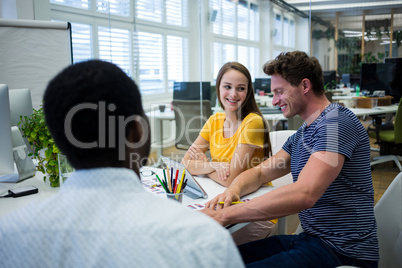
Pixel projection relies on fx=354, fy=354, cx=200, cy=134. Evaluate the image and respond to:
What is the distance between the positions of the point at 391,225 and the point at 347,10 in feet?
15.3

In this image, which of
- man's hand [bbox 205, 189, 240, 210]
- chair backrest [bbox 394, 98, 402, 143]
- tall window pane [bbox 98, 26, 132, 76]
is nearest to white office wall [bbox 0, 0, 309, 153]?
tall window pane [bbox 98, 26, 132, 76]

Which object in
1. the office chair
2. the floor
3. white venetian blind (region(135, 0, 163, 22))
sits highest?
white venetian blind (region(135, 0, 163, 22))

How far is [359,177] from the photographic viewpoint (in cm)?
135

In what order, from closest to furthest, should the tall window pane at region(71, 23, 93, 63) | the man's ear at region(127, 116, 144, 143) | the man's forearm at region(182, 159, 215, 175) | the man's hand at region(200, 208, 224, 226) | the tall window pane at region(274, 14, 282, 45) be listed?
the man's ear at region(127, 116, 144, 143) → the man's hand at region(200, 208, 224, 226) → the man's forearm at region(182, 159, 215, 175) → the tall window pane at region(71, 23, 93, 63) → the tall window pane at region(274, 14, 282, 45)

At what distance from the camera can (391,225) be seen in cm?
136

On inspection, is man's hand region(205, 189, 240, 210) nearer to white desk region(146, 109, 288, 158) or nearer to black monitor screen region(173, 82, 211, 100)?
white desk region(146, 109, 288, 158)

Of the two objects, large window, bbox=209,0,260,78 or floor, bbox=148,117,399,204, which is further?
large window, bbox=209,0,260,78

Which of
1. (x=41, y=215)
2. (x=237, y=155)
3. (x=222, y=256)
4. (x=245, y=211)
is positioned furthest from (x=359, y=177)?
(x=41, y=215)

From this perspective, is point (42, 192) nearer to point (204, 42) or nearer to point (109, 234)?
point (109, 234)

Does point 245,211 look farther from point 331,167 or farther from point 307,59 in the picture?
point 307,59

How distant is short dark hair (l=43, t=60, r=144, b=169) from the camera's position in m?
0.59

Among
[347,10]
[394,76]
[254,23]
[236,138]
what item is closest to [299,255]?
[236,138]

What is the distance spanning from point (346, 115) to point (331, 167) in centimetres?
23

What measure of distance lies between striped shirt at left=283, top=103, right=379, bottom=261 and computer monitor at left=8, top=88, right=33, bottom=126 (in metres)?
1.53
